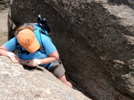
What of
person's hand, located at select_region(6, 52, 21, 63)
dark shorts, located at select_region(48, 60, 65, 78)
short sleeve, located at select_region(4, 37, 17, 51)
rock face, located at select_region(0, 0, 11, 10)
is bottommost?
rock face, located at select_region(0, 0, 11, 10)

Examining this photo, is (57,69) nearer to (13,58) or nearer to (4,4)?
(13,58)

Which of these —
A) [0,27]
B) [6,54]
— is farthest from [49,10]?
[0,27]

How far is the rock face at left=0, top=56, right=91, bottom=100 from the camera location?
9.15ft

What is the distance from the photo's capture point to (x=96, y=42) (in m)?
4.06

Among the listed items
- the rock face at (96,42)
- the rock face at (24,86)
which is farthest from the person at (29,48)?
the rock face at (96,42)

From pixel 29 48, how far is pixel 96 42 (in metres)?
1.23

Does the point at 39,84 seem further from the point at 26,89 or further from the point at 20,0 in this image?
the point at 20,0

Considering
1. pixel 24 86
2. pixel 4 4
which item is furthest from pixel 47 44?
pixel 4 4

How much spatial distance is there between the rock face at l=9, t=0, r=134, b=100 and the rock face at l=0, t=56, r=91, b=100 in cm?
101

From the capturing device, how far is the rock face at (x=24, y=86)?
279cm

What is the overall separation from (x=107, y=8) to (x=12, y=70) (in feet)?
5.83

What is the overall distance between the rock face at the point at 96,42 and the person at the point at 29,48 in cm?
77

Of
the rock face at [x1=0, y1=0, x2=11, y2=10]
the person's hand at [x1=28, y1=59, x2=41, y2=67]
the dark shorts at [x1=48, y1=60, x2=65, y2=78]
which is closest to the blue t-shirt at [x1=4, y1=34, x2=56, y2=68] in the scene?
the person's hand at [x1=28, y1=59, x2=41, y2=67]

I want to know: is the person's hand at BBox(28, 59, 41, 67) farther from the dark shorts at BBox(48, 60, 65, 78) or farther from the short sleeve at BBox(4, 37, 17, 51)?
the dark shorts at BBox(48, 60, 65, 78)
